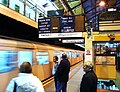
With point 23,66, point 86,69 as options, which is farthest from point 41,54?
point 23,66

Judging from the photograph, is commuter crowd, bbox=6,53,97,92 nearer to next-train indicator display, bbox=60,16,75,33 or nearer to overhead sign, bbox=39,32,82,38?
overhead sign, bbox=39,32,82,38

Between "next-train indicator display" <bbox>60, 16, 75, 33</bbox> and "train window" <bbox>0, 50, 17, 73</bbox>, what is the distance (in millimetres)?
1767

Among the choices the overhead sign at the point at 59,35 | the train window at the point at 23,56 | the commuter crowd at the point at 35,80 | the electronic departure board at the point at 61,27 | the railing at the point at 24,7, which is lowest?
the commuter crowd at the point at 35,80

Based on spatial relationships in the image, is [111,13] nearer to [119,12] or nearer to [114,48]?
[119,12]

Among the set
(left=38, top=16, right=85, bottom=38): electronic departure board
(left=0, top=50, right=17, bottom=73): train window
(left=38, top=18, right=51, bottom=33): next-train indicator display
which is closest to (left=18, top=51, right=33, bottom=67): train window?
(left=0, top=50, right=17, bottom=73): train window

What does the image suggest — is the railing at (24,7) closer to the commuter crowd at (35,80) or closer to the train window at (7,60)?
the train window at (7,60)

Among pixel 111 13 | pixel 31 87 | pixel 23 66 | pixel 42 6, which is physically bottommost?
pixel 31 87

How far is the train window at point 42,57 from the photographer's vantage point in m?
10.4

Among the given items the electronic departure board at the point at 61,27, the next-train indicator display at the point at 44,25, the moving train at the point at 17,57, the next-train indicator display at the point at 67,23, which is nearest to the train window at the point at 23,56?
the moving train at the point at 17,57

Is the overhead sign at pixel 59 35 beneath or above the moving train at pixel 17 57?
above

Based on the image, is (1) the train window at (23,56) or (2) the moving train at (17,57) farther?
(1) the train window at (23,56)

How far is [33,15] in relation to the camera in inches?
424

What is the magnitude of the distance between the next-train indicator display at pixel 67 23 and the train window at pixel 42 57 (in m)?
2.73

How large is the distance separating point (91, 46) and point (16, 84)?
3772mm
